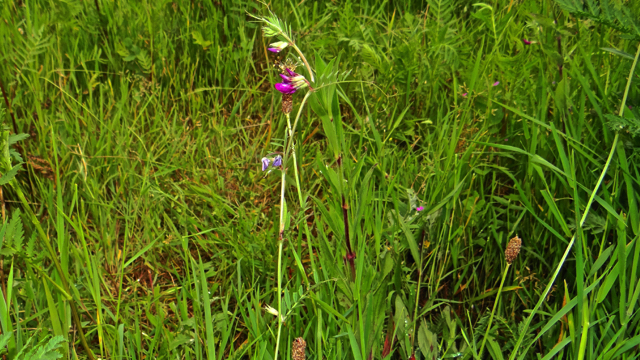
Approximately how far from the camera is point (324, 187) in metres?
1.83

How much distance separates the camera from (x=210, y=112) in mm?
2273

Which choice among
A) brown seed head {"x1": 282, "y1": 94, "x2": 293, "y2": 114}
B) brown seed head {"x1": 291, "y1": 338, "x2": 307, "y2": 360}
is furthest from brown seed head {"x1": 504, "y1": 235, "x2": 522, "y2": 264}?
brown seed head {"x1": 282, "y1": 94, "x2": 293, "y2": 114}

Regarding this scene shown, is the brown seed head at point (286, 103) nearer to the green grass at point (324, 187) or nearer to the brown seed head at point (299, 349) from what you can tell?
the green grass at point (324, 187)

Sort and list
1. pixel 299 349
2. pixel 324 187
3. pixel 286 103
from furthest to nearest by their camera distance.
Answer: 1. pixel 324 187
2. pixel 286 103
3. pixel 299 349

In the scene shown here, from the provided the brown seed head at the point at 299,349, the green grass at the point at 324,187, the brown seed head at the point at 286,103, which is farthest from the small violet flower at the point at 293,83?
the brown seed head at the point at 299,349

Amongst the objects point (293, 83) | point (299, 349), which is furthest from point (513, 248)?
point (293, 83)

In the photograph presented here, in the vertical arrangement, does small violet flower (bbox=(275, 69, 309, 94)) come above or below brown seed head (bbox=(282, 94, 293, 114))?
above

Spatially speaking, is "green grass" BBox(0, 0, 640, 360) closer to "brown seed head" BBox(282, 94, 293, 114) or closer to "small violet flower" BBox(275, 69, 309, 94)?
"small violet flower" BBox(275, 69, 309, 94)

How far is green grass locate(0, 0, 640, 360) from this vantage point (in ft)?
4.69

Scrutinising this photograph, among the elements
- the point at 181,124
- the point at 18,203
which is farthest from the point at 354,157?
the point at 18,203

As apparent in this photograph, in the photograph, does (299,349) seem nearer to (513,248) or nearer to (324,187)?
(513,248)

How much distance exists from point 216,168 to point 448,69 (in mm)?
1162

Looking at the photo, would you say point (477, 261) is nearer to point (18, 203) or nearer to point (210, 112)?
point (210, 112)

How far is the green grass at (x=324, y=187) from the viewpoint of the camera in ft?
4.69
